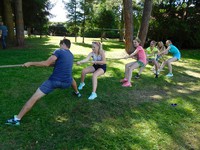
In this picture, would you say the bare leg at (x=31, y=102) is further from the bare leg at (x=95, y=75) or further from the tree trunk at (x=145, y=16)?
the tree trunk at (x=145, y=16)

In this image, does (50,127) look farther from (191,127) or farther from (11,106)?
(191,127)

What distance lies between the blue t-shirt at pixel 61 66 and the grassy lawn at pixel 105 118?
857mm

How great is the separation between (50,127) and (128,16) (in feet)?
31.8

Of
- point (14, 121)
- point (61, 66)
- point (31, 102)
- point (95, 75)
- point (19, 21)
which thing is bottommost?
point (14, 121)

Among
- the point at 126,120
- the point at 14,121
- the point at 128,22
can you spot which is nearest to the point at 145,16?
the point at 128,22

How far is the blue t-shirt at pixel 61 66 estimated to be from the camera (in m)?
4.63

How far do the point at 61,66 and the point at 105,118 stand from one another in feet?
4.69

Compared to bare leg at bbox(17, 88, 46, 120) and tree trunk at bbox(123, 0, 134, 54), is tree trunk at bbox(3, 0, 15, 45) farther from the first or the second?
bare leg at bbox(17, 88, 46, 120)

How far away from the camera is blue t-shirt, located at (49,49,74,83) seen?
4633mm

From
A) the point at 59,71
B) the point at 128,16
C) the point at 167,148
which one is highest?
the point at 128,16

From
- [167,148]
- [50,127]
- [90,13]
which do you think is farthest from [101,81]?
[90,13]

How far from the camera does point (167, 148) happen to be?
13.3ft

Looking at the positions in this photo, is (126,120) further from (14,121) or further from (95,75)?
(14,121)

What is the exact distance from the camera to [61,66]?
15.4ft
